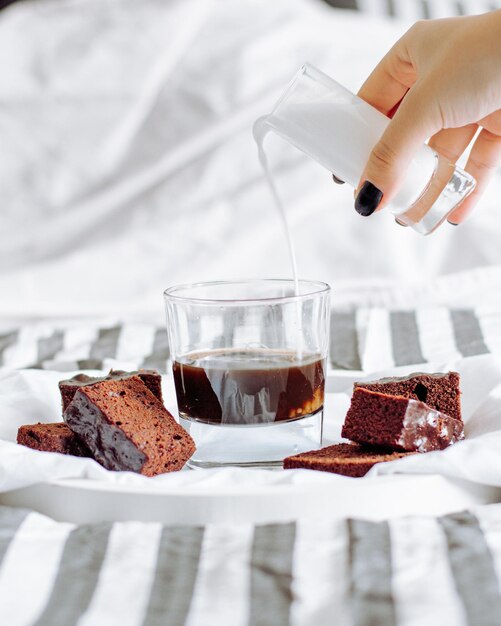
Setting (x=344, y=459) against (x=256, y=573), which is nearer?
(x=256, y=573)

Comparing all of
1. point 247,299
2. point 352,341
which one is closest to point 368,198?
point 247,299

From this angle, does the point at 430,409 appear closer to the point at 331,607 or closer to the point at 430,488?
the point at 430,488

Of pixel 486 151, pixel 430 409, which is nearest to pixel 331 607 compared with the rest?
pixel 430 409

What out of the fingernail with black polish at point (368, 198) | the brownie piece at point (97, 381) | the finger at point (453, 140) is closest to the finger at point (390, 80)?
the finger at point (453, 140)

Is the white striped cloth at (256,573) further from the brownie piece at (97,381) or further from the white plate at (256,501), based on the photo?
the brownie piece at (97,381)

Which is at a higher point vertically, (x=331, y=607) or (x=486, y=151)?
(x=486, y=151)

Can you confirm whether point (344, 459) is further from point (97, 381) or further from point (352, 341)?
point (352, 341)

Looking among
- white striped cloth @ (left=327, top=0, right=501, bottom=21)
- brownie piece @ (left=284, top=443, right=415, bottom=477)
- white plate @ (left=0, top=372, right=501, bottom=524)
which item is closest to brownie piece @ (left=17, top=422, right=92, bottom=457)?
white plate @ (left=0, top=372, right=501, bottom=524)
